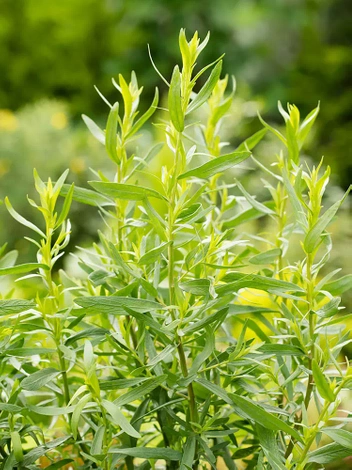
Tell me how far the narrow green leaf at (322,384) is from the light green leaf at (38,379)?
0.13 meters

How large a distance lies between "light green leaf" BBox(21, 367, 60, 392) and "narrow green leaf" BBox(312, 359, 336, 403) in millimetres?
126

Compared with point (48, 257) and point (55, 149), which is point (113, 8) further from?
point (48, 257)

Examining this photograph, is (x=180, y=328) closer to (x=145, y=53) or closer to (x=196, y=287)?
(x=196, y=287)

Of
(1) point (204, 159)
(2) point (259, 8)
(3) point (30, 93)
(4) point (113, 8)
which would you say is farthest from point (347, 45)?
(1) point (204, 159)

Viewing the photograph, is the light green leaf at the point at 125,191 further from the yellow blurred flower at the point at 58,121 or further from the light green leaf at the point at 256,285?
the yellow blurred flower at the point at 58,121

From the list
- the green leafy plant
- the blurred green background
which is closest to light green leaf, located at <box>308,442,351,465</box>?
the green leafy plant

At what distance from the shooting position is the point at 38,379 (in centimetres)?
32

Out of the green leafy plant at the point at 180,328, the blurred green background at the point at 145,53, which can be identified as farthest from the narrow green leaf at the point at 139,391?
the blurred green background at the point at 145,53

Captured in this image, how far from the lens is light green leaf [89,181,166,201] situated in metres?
0.31

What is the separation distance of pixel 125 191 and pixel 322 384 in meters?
0.12

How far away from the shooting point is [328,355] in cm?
33

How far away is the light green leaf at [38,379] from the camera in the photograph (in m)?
0.32

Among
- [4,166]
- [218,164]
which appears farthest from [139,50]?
[218,164]

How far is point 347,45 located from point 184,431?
14.5ft
